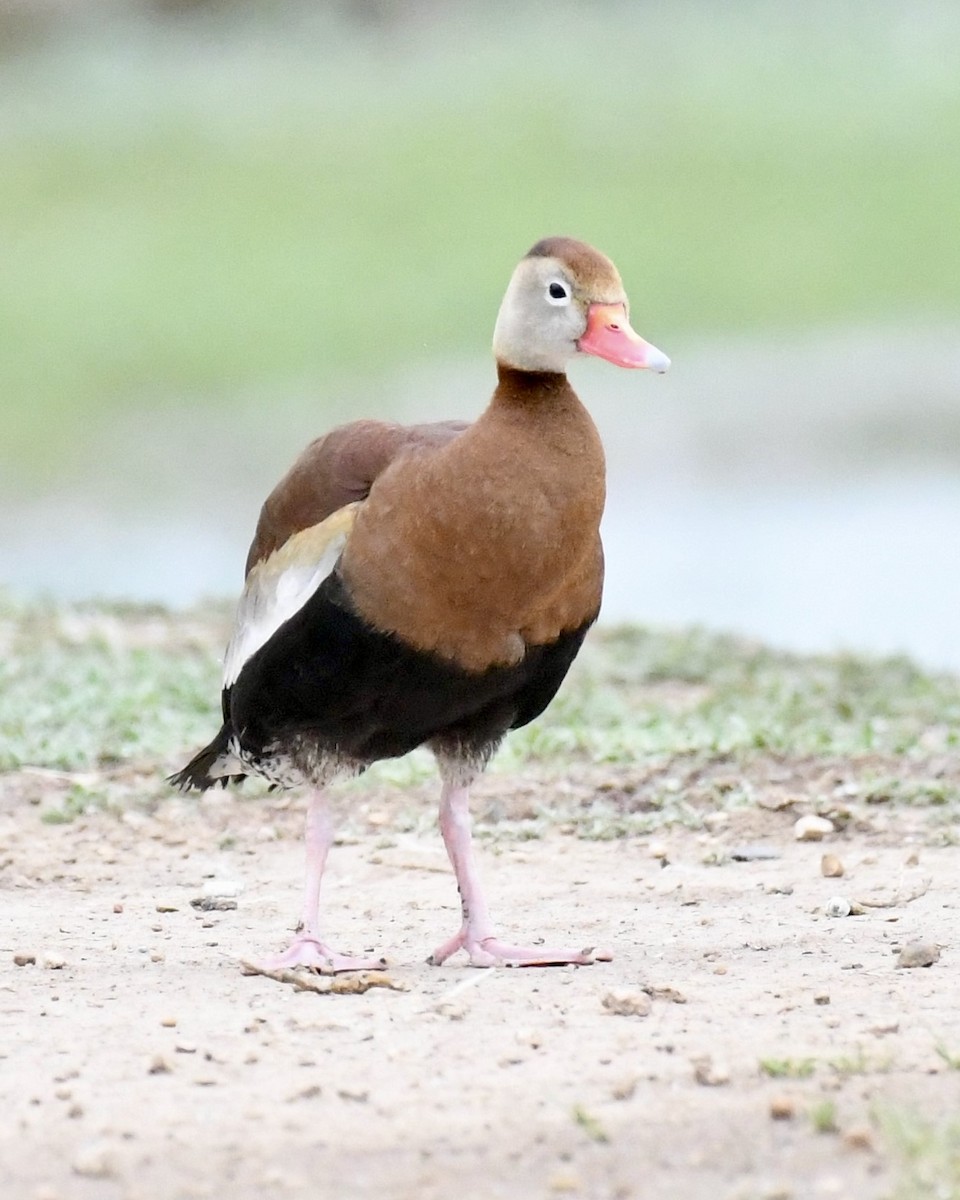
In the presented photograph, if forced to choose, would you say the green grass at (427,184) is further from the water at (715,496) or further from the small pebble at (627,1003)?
the small pebble at (627,1003)

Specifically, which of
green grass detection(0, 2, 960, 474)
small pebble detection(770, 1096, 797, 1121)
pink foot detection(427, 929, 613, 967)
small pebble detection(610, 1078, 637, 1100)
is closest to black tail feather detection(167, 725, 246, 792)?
pink foot detection(427, 929, 613, 967)

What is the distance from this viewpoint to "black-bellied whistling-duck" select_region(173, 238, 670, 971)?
14.8 ft

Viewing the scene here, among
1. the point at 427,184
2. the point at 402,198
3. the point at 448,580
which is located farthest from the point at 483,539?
the point at 427,184

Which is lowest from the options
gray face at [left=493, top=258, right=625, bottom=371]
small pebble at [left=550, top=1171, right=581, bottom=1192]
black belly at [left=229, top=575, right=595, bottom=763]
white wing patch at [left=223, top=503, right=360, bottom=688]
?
small pebble at [left=550, top=1171, right=581, bottom=1192]

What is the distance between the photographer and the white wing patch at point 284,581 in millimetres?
4645

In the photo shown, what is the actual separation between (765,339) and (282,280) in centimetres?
427

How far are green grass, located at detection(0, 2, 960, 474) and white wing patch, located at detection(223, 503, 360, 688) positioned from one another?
1154cm

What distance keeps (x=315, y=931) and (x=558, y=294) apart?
1463 mm

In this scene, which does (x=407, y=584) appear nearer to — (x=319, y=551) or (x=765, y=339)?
(x=319, y=551)

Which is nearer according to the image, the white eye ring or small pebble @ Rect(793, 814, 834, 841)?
the white eye ring

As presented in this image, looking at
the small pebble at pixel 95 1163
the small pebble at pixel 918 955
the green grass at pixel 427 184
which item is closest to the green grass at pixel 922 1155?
the small pebble at pixel 918 955

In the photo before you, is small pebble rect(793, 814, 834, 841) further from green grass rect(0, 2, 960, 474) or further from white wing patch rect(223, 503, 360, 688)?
green grass rect(0, 2, 960, 474)

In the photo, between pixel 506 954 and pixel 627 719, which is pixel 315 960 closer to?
pixel 506 954

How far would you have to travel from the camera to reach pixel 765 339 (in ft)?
60.3
